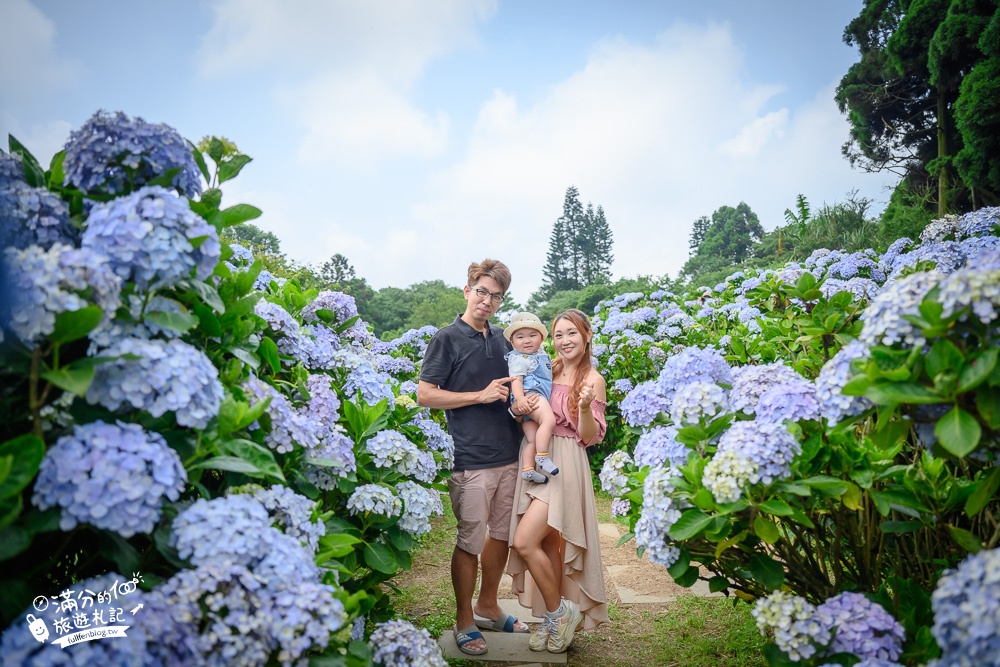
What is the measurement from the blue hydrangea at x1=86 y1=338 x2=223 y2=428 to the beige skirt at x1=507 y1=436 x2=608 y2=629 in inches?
85.3

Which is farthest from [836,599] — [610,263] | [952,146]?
[610,263]

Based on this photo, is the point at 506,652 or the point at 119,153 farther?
the point at 506,652

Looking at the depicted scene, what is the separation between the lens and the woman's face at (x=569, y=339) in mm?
3584

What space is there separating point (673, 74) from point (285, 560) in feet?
22.5

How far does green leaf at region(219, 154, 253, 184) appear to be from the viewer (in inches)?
74.8

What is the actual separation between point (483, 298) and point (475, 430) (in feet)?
2.37

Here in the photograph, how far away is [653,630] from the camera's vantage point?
11.5 feet

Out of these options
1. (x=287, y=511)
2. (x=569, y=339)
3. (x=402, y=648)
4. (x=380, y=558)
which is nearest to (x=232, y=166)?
(x=287, y=511)

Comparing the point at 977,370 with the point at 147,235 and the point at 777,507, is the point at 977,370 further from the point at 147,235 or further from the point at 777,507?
the point at 147,235

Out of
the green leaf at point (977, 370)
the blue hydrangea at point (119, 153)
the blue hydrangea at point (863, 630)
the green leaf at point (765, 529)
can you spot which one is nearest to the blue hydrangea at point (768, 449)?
the green leaf at point (765, 529)

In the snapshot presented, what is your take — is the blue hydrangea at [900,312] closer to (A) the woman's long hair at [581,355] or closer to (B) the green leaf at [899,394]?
(B) the green leaf at [899,394]

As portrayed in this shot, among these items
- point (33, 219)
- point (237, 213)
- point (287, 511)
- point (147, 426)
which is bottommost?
point (287, 511)

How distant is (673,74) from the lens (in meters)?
6.88

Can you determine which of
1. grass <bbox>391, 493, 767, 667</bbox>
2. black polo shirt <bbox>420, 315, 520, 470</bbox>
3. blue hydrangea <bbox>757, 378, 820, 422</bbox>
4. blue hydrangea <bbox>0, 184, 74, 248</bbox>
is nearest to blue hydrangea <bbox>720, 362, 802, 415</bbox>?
blue hydrangea <bbox>757, 378, 820, 422</bbox>
